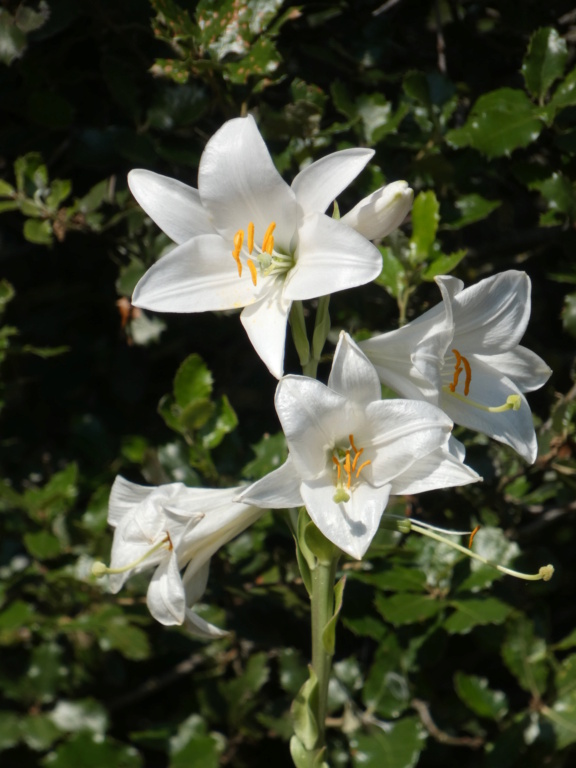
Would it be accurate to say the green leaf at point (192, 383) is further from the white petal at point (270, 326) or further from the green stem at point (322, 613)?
the green stem at point (322, 613)

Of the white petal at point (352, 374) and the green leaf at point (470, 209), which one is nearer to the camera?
the white petal at point (352, 374)

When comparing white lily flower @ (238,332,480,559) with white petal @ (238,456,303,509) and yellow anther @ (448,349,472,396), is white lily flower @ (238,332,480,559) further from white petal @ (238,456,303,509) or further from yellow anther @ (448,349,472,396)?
yellow anther @ (448,349,472,396)

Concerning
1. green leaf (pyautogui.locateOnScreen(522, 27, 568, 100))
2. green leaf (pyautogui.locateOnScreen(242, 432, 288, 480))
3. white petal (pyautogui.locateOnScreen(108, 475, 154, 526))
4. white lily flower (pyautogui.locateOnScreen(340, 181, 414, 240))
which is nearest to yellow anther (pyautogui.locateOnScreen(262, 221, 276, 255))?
white lily flower (pyautogui.locateOnScreen(340, 181, 414, 240))

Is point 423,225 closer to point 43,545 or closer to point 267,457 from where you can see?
point 267,457

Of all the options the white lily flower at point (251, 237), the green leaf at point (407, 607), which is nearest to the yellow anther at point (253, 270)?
the white lily flower at point (251, 237)


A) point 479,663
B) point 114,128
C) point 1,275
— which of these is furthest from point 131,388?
point 479,663

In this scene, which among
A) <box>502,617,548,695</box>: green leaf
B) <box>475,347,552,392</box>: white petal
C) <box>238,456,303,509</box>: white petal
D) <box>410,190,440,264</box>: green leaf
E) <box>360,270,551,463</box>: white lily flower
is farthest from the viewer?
<box>502,617,548,695</box>: green leaf
